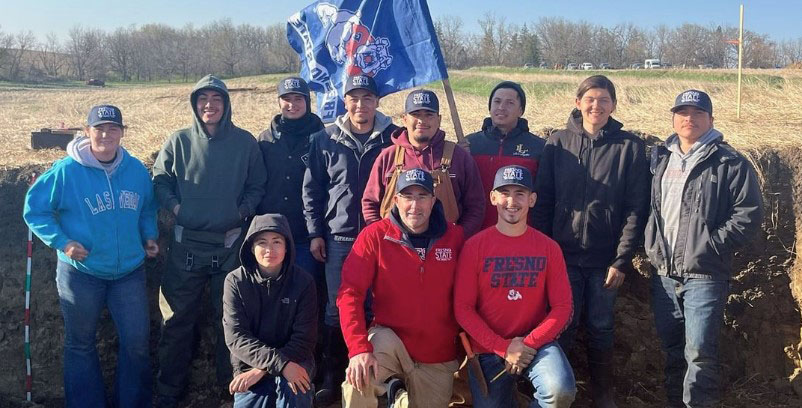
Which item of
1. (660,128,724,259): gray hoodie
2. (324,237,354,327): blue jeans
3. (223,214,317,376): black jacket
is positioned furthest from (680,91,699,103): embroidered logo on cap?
(223,214,317,376): black jacket

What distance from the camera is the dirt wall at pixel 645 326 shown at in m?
5.75

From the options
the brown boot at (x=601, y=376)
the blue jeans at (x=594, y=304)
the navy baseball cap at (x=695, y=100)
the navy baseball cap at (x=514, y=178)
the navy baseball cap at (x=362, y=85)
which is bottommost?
the brown boot at (x=601, y=376)

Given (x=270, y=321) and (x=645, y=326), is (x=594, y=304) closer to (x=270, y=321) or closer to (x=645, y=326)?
(x=645, y=326)

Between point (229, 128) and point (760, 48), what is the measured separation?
A: 65340 millimetres

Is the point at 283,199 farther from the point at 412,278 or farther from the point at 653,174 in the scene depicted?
the point at 653,174

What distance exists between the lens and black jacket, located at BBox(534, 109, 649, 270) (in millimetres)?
4695

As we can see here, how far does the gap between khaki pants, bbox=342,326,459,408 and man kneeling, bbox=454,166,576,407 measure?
21 cm

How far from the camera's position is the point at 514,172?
4.26m

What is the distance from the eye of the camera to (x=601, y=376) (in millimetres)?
5059

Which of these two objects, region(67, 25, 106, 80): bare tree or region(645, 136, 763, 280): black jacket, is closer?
region(645, 136, 763, 280): black jacket

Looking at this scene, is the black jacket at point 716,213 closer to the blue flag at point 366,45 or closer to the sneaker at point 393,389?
the sneaker at point 393,389

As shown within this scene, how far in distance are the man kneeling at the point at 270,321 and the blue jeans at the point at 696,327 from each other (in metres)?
2.60

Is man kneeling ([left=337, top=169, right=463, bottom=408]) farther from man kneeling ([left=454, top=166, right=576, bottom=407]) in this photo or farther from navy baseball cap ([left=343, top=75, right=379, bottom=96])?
navy baseball cap ([left=343, top=75, right=379, bottom=96])

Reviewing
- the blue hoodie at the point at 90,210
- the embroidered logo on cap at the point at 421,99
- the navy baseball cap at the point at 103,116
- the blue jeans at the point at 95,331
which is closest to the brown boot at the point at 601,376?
the embroidered logo on cap at the point at 421,99
